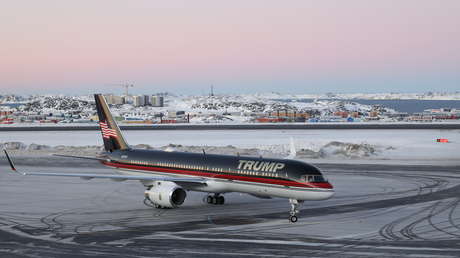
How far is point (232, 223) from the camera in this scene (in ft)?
108

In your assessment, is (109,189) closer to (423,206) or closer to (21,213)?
(21,213)

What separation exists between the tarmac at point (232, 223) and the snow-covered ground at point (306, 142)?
66.1ft

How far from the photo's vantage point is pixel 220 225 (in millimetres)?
32406

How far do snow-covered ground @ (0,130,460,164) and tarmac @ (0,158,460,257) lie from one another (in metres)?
20.1

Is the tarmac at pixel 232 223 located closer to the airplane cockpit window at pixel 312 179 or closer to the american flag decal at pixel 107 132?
the airplane cockpit window at pixel 312 179

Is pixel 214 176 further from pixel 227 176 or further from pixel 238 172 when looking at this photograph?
pixel 238 172

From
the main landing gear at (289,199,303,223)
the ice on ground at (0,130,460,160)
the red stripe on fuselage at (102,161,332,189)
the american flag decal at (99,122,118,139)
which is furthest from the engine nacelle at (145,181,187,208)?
the ice on ground at (0,130,460,160)

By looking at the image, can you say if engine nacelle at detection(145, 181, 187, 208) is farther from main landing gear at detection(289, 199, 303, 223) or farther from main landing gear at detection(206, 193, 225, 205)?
main landing gear at detection(289, 199, 303, 223)

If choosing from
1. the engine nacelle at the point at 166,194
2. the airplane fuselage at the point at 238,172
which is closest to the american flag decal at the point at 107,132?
the airplane fuselage at the point at 238,172

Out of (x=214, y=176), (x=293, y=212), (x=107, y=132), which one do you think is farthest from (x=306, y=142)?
(x=293, y=212)

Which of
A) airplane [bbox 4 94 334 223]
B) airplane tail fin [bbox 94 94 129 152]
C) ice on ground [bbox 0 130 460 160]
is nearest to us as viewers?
airplane [bbox 4 94 334 223]

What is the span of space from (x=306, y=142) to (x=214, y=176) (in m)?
43.0

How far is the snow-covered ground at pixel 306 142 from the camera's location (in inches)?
2746

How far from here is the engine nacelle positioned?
3556 cm
